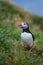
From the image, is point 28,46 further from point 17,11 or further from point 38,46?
point 17,11

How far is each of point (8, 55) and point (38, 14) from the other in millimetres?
12211

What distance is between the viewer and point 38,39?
922 centimetres

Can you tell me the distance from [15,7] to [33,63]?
1141 cm

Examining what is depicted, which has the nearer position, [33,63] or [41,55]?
→ [33,63]

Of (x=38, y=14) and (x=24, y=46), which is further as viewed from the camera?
(x=38, y=14)

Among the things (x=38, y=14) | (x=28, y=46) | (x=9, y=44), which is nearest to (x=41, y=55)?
(x=28, y=46)

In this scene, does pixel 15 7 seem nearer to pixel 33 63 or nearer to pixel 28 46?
pixel 28 46

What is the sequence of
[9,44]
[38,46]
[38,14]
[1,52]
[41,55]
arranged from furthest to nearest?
1. [38,14]
2. [38,46]
3. [41,55]
4. [9,44]
5. [1,52]

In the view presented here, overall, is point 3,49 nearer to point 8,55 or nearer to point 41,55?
point 8,55

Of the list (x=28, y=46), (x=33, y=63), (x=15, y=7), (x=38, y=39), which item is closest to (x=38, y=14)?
(x=15, y=7)

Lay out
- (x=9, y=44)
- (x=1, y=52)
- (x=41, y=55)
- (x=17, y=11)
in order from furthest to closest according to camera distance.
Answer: (x=17, y=11) → (x=41, y=55) → (x=9, y=44) → (x=1, y=52)

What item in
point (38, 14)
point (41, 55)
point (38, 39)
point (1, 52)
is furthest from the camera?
point (38, 14)

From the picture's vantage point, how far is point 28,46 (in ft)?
26.5

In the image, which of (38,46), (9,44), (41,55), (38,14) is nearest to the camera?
(9,44)
